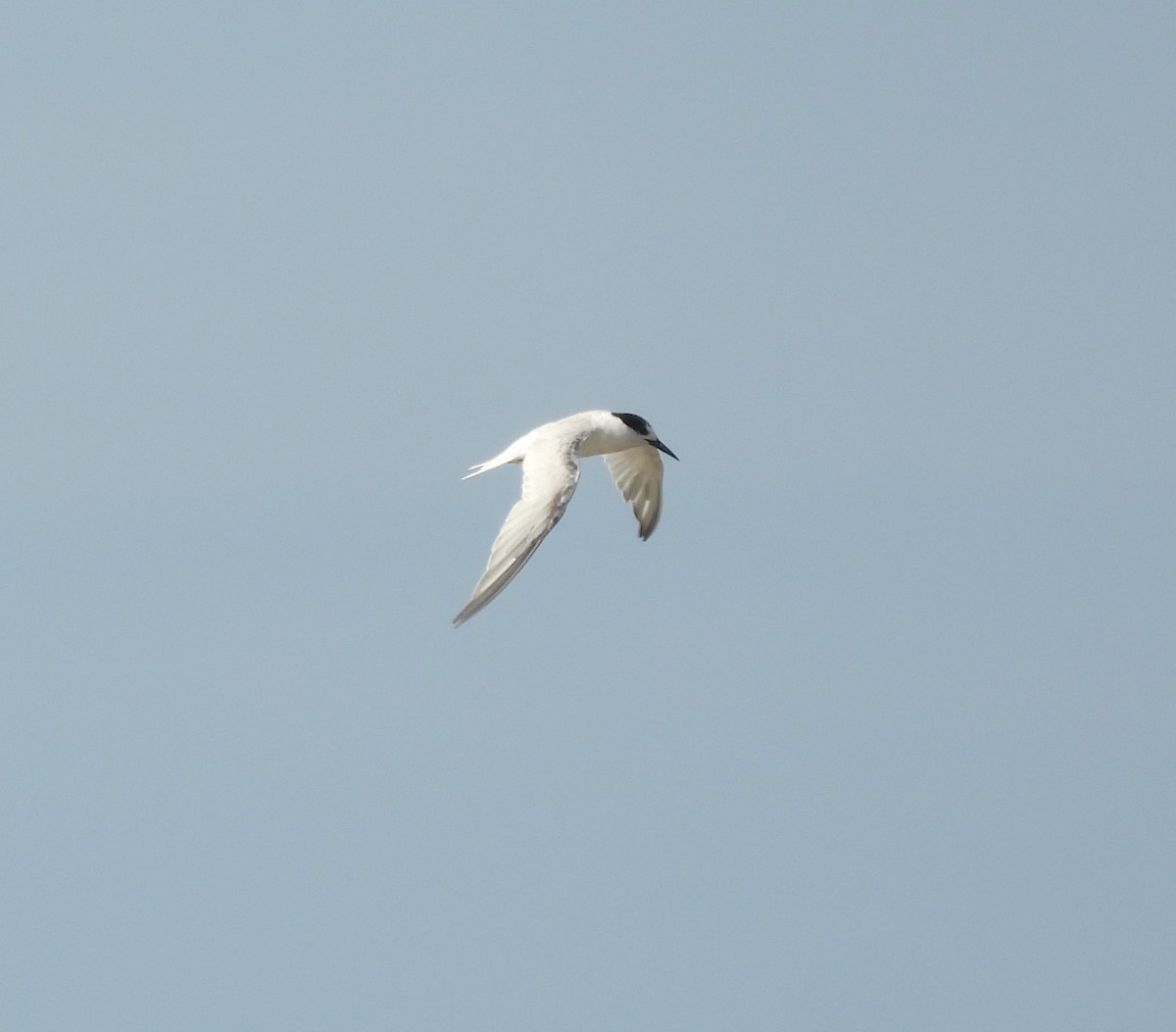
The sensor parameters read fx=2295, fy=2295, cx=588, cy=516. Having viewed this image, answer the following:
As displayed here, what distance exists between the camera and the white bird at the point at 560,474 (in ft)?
86.3

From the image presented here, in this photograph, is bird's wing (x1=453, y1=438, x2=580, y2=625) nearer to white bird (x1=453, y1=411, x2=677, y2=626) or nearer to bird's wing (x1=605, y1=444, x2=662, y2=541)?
white bird (x1=453, y1=411, x2=677, y2=626)

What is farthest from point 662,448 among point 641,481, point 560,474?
point 560,474

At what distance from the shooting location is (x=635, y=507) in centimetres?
3791

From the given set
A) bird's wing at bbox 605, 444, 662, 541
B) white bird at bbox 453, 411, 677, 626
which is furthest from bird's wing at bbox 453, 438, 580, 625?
bird's wing at bbox 605, 444, 662, 541

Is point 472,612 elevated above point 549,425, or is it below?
below

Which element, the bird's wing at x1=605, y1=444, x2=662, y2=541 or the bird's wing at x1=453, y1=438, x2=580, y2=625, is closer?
the bird's wing at x1=453, y1=438, x2=580, y2=625

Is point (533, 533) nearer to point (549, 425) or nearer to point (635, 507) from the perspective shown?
point (549, 425)

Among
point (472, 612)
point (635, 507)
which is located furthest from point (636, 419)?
point (472, 612)

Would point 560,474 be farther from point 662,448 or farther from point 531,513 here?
point 662,448

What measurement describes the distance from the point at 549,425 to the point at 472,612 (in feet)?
32.0

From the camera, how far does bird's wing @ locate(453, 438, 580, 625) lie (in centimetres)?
2552

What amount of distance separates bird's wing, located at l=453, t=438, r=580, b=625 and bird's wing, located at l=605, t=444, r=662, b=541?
5922mm

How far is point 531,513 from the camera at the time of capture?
27859 mm

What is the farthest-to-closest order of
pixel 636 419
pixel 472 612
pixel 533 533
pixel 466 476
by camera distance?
pixel 636 419
pixel 466 476
pixel 533 533
pixel 472 612
